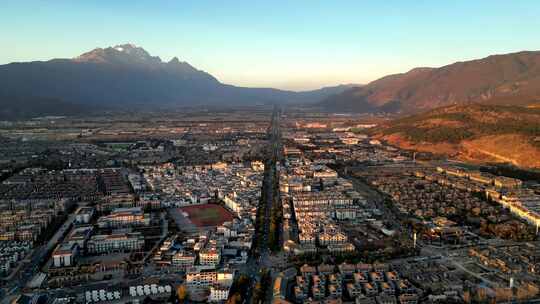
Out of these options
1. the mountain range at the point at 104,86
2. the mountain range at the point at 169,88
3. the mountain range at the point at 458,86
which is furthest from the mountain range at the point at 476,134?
the mountain range at the point at 104,86

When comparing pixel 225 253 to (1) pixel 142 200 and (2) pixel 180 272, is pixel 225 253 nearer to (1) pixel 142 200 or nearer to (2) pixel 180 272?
(2) pixel 180 272

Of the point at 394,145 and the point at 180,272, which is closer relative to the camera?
the point at 180,272

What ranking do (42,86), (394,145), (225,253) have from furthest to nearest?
(42,86), (394,145), (225,253)

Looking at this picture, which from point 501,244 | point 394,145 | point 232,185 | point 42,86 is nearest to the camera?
point 501,244

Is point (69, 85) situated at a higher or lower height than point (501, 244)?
higher

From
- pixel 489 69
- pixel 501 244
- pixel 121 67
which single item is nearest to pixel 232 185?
pixel 501 244

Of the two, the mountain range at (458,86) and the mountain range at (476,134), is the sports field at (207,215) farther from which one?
the mountain range at (458,86)

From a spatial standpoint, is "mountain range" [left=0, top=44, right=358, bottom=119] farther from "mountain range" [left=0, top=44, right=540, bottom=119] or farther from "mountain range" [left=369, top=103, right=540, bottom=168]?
"mountain range" [left=369, top=103, right=540, bottom=168]

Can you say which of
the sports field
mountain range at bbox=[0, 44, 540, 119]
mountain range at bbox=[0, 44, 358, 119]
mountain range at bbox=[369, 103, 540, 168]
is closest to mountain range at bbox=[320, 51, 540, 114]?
mountain range at bbox=[0, 44, 540, 119]
